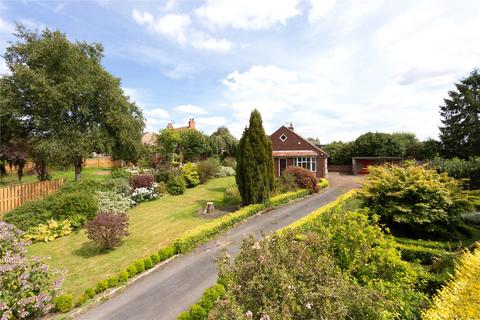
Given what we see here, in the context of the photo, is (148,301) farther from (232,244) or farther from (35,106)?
(35,106)

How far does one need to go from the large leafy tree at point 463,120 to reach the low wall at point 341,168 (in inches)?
481

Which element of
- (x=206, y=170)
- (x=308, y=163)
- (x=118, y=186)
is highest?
(x=308, y=163)

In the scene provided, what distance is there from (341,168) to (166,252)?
3666 cm

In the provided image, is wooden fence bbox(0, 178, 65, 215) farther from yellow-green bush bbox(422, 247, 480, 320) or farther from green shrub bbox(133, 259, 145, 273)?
yellow-green bush bbox(422, 247, 480, 320)

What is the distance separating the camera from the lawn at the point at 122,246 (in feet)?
28.3

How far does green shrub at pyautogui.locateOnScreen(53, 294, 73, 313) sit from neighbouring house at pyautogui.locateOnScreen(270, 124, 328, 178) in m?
23.1

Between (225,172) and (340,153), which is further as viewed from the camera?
(340,153)

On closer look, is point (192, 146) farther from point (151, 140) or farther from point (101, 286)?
point (101, 286)

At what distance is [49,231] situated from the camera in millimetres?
12039

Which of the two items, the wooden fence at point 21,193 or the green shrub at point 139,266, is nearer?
the green shrub at point 139,266

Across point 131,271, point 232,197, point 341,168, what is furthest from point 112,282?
point 341,168

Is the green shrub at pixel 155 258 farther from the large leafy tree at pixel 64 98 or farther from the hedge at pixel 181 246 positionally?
the large leafy tree at pixel 64 98

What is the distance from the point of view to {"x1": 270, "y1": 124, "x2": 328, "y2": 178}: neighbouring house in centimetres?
2873

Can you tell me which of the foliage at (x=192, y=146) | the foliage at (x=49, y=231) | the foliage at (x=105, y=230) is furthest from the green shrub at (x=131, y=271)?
A: the foliage at (x=192, y=146)
